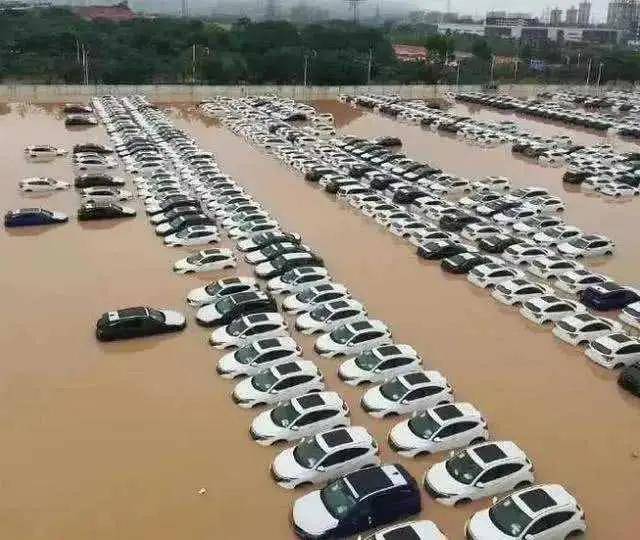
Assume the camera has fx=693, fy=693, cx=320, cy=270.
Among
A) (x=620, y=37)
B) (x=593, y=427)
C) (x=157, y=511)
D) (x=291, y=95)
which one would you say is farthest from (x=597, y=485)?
(x=620, y=37)

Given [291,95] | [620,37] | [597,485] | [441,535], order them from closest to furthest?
[441,535] → [597,485] → [291,95] → [620,37]

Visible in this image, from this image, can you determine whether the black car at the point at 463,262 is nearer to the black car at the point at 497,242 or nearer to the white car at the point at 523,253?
the white car at the point at 523,253

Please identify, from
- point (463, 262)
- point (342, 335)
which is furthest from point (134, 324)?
point (463, 262)

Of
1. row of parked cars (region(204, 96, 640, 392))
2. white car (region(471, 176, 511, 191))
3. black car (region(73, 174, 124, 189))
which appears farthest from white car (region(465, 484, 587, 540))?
black car (region(73, 174, 124, 189))

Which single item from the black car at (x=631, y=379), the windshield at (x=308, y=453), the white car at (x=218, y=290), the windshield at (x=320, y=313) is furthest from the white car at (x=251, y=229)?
the black car at (x=631, y=379)

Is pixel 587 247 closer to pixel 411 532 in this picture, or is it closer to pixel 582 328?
pixel 582 328

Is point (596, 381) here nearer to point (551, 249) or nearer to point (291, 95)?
point (551, 249)
